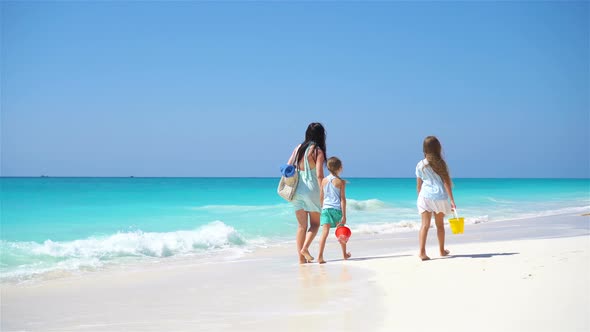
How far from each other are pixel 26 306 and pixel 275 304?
2414 mm

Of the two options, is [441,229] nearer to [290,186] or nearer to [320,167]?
[320,167]

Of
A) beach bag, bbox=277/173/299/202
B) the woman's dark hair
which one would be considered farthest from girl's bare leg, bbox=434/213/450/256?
beach bag, bbox=277/173/299/202

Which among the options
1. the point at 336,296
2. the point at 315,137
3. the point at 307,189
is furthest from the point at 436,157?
the point at 336,296

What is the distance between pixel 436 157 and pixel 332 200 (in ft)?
4.70

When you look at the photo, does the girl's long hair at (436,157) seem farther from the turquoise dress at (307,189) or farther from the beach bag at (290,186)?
the beach bag at (290,186)

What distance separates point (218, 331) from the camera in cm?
395

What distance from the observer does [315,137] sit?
23.6 ft

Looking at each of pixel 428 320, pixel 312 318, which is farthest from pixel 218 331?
pixel 428 320

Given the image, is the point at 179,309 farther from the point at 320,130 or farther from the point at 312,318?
the point at 320,130

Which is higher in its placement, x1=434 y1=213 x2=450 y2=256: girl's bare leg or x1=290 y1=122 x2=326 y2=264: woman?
x1=290 y1=122 x2=326 y2=264: woman

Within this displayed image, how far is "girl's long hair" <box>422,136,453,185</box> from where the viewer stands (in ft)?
22.3

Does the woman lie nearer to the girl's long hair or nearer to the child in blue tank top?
the child in blue tank top

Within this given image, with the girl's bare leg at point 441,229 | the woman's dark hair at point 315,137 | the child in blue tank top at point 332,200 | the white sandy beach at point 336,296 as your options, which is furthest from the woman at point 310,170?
the girl's bare leg at point 441,229

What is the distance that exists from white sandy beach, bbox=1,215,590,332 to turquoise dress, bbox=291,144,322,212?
78 cm
